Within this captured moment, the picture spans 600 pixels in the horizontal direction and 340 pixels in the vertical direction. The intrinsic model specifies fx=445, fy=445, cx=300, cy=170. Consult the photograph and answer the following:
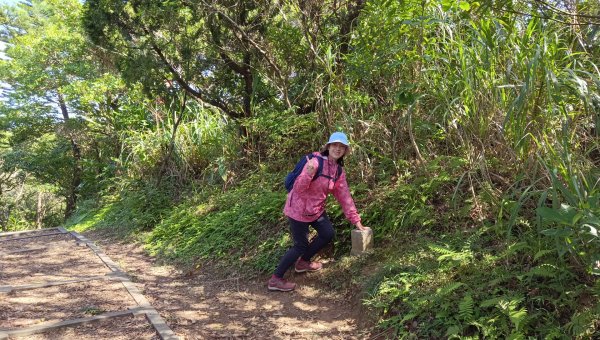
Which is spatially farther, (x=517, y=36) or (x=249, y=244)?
(x=249, y=244)

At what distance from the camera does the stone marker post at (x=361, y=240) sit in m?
3.86

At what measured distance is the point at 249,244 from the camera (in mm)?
4949

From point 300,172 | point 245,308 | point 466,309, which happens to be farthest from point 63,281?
point 466,309

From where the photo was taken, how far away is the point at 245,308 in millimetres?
3758

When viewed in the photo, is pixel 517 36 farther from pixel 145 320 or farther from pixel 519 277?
pixel 145 320

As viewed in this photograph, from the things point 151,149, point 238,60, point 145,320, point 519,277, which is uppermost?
point 238,60

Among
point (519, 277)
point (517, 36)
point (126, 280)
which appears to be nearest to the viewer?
point (519, 277)

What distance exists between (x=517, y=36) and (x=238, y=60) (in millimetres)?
4067

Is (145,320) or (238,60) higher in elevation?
(238,60)

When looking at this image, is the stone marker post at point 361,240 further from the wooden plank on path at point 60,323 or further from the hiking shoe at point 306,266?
the wooden plank on path at point 60,323

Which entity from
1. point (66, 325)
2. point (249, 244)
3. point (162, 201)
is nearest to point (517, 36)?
point (249, 244)

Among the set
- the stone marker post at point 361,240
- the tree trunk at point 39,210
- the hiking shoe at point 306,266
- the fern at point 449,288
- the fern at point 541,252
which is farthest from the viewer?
Result: the tree trunk at point 39,210

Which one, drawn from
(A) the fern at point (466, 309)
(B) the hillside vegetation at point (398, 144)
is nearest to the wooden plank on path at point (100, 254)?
(B) the hillside vegetation at point (398, 144)

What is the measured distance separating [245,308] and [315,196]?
112cm
